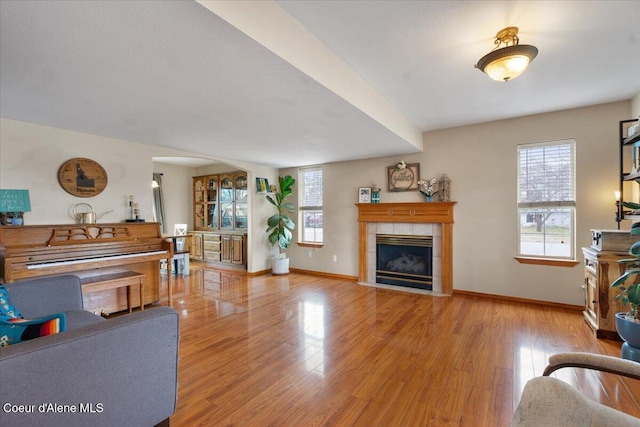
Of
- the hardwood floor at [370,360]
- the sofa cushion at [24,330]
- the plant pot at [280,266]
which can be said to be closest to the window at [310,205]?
the plant pot at [280,266]

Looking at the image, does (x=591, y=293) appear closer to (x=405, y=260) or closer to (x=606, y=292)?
(x=606, y=292)

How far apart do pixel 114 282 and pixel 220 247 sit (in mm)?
3709

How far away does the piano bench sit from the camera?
3.05 m

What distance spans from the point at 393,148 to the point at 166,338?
3.90 meters

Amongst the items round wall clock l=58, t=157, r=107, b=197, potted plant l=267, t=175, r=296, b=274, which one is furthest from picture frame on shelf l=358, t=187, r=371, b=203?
round wall clock l=58, t=157, r=107, b=197

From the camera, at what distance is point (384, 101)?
3.25 metres

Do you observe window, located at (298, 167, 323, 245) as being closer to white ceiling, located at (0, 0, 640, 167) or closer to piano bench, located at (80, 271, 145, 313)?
white ceiling, located at (0, 0, 640, 167)

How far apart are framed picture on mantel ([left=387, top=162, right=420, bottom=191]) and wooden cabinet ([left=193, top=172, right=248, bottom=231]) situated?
3485 mm

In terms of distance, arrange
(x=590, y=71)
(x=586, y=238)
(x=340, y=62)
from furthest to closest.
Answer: (x=586, y=238), (x=590, y=71), (x=340, y=62)

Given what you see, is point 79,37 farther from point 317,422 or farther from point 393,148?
point 393,148

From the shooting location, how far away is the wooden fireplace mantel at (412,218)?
438 cm

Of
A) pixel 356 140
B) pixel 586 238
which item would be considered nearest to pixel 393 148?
pixel 356 140

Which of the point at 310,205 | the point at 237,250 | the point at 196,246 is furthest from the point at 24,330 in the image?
the point at 196,246

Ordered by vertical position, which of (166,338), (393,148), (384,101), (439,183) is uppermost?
(384,101)
